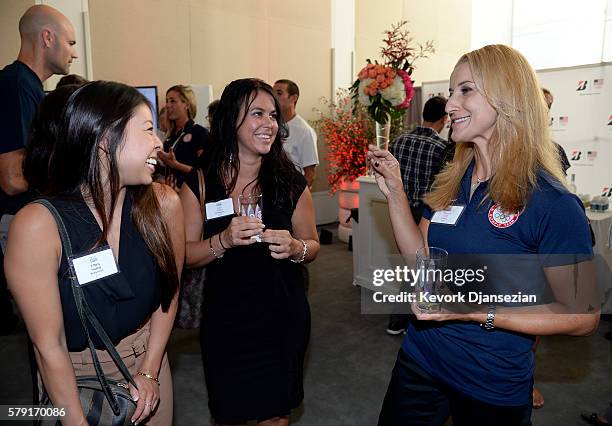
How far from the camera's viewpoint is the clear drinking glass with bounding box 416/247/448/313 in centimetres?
124

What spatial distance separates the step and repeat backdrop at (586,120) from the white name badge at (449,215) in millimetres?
3923

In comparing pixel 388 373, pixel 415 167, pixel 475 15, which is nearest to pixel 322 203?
pixel 415 167

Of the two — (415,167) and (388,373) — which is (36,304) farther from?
(415,167)

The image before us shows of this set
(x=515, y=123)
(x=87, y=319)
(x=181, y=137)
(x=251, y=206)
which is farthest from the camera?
(x=181, y=137)

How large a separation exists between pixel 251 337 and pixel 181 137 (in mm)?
2998

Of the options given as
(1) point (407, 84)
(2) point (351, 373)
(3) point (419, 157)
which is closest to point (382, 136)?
(1) point (407, 84)

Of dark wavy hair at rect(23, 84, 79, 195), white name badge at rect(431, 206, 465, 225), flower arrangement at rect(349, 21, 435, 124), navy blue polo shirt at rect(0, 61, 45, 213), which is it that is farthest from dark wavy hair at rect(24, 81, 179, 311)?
flower arrangement at rect(349, 21, 435, 124)

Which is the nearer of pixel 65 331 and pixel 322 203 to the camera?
pixel 65 331

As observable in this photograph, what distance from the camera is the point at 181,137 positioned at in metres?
4.36

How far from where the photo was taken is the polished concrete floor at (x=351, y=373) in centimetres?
275

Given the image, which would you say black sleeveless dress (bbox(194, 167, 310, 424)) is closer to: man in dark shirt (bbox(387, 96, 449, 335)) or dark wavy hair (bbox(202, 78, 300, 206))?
dark wavy hair (bbox(202, 78, 300, 206))

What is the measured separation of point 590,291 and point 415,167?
93.5 inches

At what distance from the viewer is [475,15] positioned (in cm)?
1015

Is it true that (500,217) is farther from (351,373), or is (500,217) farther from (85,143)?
(351,373)
